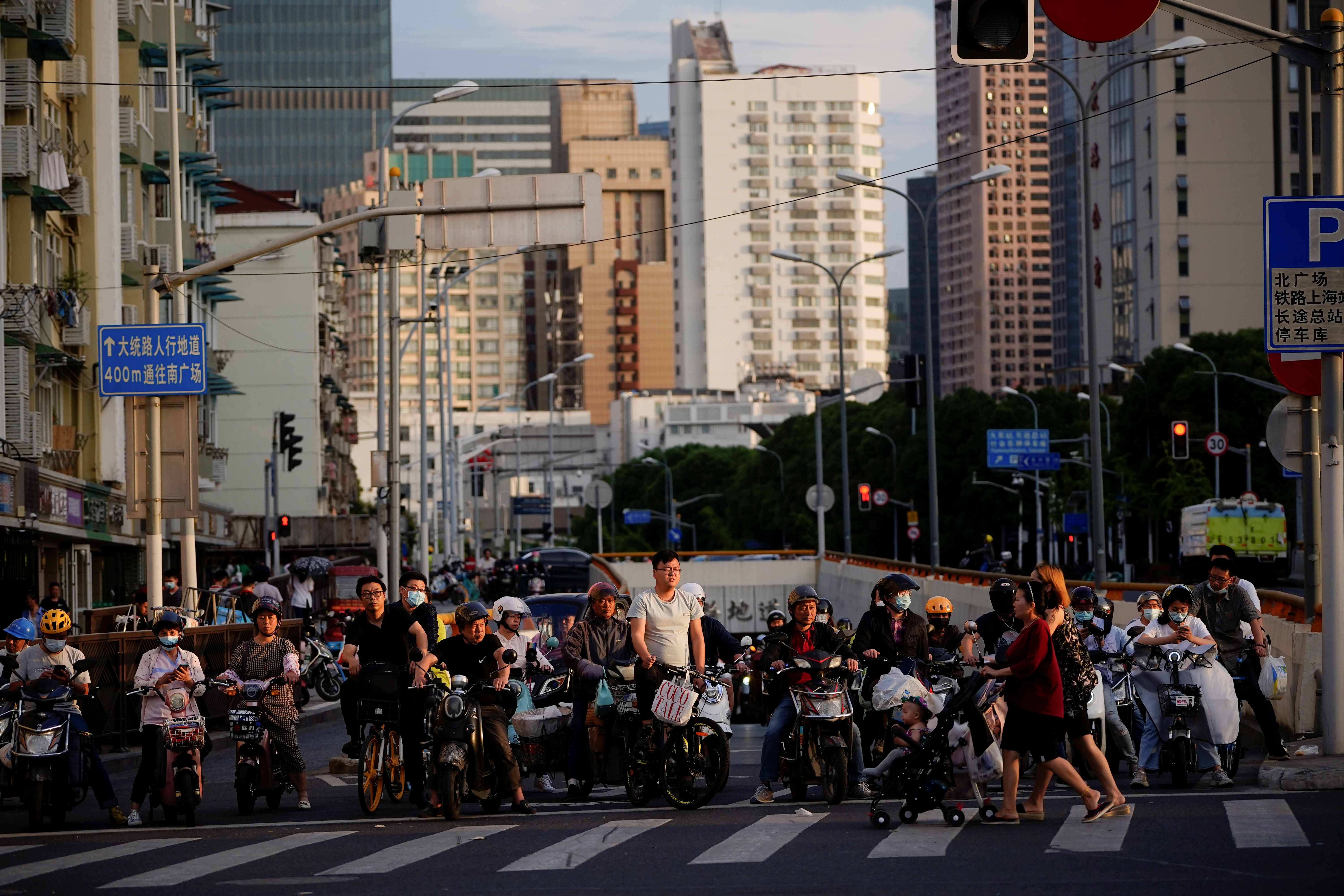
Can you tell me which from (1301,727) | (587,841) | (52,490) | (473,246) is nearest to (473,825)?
(587,841)

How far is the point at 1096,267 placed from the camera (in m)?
129

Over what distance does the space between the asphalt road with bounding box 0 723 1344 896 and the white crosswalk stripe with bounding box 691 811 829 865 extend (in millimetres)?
25

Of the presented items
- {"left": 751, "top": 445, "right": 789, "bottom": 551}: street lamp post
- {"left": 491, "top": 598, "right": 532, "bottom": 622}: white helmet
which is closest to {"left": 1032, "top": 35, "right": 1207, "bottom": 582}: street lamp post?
{"left": 491, "top": 598, "right": 532, "bottom": 622}: white helmet

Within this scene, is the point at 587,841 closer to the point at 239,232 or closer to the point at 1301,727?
the point at 1301,727

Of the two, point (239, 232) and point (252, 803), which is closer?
point (252, 803)

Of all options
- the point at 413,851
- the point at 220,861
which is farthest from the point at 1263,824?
the point at 220,861

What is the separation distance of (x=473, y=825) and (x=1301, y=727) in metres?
8.04

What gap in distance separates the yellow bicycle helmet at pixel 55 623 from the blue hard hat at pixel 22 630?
10cm

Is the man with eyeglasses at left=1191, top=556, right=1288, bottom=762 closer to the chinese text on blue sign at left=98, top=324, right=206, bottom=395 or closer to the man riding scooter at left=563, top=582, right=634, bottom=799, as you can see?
the man riding scooter at left=563, top=582, right=634, bottom=799

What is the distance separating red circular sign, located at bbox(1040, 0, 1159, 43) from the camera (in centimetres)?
1121

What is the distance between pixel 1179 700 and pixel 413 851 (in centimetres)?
588

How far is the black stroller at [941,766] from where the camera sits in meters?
12.4

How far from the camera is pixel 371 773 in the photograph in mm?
14516

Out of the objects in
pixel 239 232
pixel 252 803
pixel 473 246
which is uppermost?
pixel 239 232
